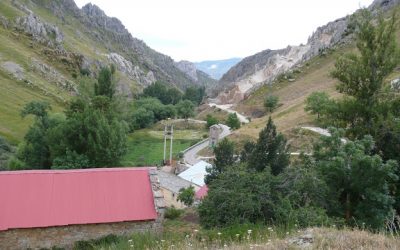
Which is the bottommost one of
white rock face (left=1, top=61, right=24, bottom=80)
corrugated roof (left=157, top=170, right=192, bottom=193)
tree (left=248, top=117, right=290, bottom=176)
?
corrugated roof (left=157, top=170, right=192, bottom=193)

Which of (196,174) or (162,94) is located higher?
(162,94)

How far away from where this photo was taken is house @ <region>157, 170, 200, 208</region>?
132ft

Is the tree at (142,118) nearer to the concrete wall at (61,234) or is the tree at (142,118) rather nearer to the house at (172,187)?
the house at (172,187)

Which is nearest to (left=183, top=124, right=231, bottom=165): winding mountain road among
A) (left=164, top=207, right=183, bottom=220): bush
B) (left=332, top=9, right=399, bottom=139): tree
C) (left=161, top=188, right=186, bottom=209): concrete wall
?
(left=161, top=188, right=186, bottom=209): concrete wall

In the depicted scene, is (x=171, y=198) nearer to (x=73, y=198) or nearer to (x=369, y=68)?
(x=73, y=198)

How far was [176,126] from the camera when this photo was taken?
10700 cm

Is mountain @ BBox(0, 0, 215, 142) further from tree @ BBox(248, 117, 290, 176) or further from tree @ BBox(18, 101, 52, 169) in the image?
tree @ BBox(248, 117, 290, 176)

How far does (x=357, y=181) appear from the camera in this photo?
15.9 meters

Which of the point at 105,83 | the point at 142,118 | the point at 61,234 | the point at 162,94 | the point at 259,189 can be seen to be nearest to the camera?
the point at 259,189

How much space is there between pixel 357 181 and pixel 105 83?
46.4 metres

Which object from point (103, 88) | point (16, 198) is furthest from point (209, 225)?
point (103, 88)

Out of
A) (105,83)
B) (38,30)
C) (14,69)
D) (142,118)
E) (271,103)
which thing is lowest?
(142,118)

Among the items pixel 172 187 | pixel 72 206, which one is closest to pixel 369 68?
pixel 72 206

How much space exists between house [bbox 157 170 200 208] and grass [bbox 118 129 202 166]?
16.6 m
